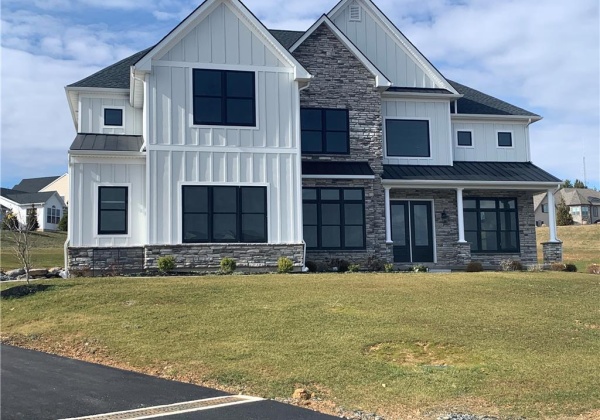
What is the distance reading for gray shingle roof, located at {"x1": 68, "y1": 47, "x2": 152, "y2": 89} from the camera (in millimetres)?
22203

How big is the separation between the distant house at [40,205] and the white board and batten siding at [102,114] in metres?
39.9

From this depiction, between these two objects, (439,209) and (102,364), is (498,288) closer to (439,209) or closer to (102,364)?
(439,209)

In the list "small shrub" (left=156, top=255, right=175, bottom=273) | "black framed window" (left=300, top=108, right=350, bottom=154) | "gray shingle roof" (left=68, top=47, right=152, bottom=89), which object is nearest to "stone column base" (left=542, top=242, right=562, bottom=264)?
"black framed window" (left=300, top=108, right=350, bottom=154)

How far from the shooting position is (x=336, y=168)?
852 inches

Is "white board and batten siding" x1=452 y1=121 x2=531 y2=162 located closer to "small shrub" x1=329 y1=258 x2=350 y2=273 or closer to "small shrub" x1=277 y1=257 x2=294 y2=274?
"small shrub" x1=329 y1=258 x2=350 y2=273

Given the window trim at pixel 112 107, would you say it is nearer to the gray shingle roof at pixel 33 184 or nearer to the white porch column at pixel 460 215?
the white porch column at pixel 460 215

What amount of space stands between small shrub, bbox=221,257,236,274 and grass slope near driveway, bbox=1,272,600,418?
5.70ft

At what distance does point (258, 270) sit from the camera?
62.9 ft

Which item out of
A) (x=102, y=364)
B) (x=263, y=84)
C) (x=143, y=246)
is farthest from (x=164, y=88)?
(x=102, y=364)

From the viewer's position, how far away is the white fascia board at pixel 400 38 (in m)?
24.4

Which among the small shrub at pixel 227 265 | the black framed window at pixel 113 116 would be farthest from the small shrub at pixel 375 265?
the black framed window at pixel 113 116

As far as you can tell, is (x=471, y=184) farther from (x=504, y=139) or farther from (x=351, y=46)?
(x=351, y=46)

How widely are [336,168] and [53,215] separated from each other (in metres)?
48.4

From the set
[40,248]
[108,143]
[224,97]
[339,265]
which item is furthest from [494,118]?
[40,248]
